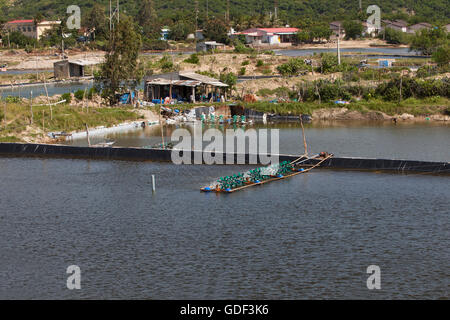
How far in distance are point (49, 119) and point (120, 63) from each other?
1145 centimetres

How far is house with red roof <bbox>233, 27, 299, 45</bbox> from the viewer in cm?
12756

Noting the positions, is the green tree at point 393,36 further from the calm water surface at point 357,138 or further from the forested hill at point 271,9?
the calm water surface at point 357,138

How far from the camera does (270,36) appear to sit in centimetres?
12744

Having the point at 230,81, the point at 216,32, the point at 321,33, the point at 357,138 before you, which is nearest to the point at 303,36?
the point at 321,33

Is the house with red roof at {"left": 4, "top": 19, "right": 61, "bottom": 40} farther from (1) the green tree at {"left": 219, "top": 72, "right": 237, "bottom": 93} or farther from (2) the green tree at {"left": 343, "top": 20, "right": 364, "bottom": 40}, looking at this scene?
(1) the green tree at {"left": 219, "top": 72, "right": 237, "bottom": 93}

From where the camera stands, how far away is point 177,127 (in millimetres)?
54812

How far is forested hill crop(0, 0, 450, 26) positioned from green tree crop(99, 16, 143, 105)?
8415cm

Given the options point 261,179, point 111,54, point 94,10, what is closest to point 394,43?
point 94,10

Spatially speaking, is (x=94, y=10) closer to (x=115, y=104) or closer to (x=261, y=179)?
(x=115, y=104)

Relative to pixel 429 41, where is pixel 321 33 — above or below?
above

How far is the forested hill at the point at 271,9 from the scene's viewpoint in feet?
488

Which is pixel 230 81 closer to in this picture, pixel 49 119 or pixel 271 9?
pixel 49 119

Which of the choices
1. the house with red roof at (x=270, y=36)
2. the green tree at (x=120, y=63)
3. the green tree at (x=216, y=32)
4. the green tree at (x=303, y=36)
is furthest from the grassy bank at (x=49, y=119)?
the green tree at (x=303, y=36)

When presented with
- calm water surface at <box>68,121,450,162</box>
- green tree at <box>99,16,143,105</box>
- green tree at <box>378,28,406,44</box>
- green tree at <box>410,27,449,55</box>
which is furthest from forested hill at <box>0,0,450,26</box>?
calm water surface at <box>68,121,450,162</box>
